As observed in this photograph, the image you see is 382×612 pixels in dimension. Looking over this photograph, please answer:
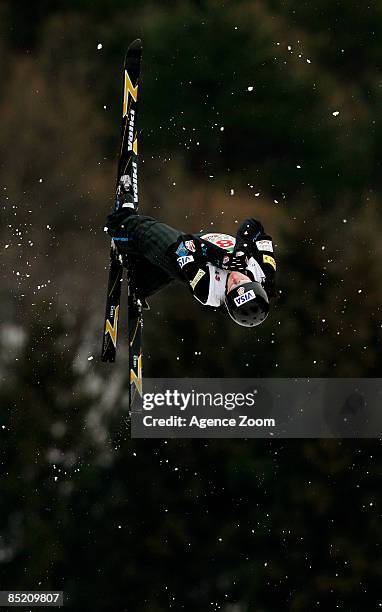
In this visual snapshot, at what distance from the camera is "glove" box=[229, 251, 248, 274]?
8703 mm

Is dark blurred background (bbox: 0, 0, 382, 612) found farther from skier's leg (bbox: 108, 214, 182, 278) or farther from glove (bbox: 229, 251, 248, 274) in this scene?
glove (bbox: 229, 251, 248, 274)

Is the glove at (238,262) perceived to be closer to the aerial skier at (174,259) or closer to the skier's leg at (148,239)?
the aerial skier at (174,259)

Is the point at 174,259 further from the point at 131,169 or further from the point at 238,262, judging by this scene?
the point at 131,169

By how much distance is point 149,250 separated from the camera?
942 cm

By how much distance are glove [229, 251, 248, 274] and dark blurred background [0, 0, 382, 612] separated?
35.4 feet

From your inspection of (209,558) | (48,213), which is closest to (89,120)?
(48,213)

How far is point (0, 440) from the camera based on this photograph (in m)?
20.0

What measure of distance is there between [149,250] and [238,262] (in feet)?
2.99

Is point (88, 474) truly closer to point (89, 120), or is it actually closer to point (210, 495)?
point (210, 495)

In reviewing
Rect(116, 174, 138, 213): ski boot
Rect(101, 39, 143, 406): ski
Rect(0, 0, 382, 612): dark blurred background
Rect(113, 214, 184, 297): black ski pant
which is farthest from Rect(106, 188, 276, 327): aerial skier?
Rect(0, 0, 382, 612): dark blurred background

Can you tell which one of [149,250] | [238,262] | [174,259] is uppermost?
[149,250]

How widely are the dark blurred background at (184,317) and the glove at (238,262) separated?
10.8 m

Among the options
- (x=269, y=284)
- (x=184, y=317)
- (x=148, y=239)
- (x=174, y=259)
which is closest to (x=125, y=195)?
(x=148, y=239)

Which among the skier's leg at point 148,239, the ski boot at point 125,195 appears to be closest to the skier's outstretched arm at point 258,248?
the skier's leg at point 148,239
